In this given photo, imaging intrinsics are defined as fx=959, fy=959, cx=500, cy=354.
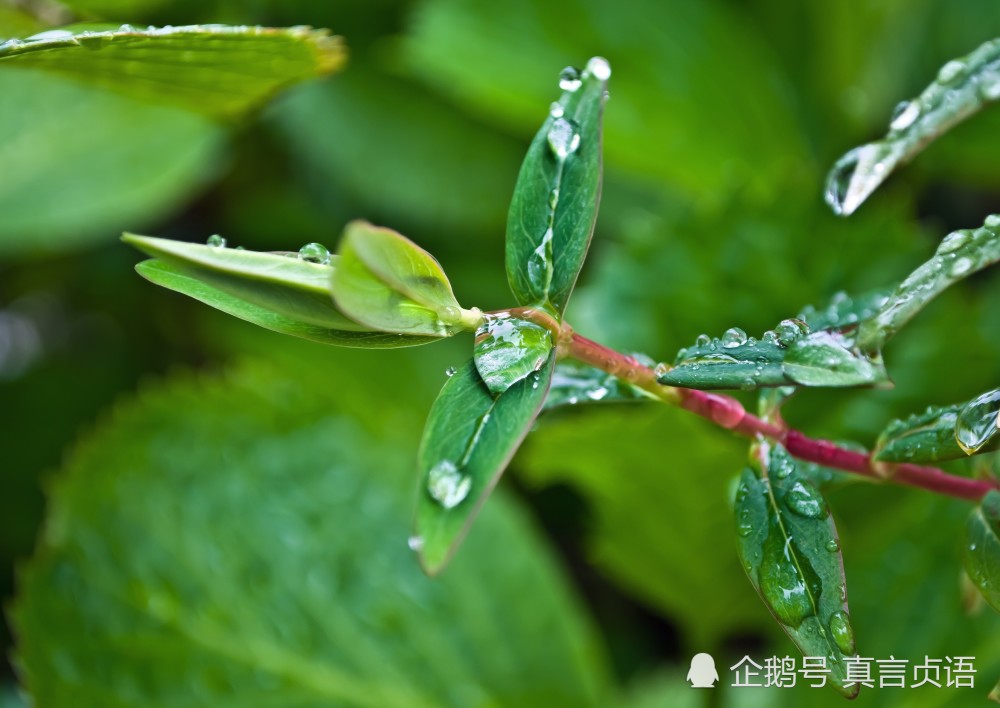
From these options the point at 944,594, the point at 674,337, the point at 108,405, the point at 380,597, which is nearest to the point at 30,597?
the point at 380,597

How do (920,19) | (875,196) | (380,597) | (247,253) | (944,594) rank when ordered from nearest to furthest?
(247,253) < (944,594) < (380,597) < (875,196) < (920,19)

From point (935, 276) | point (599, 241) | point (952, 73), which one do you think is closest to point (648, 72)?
point (599, 241)

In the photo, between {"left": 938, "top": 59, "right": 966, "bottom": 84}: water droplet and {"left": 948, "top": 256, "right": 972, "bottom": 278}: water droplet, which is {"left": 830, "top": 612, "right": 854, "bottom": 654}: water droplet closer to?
{"left": 948, "top": 256, "right": 972, "bottom": 278}: water droplet

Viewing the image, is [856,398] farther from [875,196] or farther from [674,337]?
[875,196]

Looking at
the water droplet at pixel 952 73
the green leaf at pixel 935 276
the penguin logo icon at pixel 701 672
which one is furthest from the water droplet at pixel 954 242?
the penguin logo icon at pixel 701 672

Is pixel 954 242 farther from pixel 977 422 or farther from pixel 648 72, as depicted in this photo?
pixel 648 72

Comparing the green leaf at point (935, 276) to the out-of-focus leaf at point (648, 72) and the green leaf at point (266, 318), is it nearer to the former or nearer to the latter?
the green leaf at point (266, 318)
